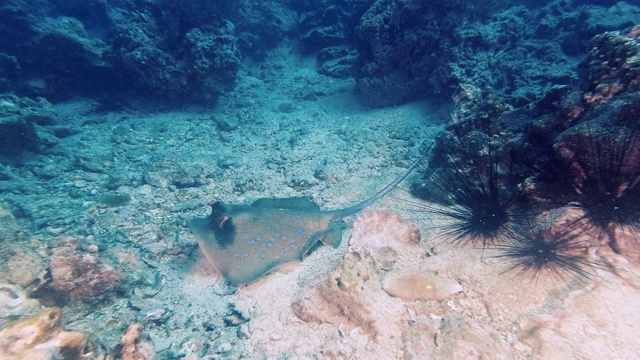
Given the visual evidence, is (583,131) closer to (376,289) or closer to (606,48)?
(606,48)

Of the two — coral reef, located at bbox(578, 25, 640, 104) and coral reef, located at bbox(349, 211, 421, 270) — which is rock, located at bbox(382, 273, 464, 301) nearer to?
coral reef, located at bbox(349, 211, 421, 270)

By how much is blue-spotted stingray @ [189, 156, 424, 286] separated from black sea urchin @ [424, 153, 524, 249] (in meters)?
1.98

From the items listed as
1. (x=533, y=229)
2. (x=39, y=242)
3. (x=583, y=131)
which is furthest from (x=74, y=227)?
(x=583, y=131)

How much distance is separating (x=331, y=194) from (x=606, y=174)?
484cm

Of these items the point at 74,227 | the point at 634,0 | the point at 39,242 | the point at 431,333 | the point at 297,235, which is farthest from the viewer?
the point at 634,0

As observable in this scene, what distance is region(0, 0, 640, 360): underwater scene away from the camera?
308 cm

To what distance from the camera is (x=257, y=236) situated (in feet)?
16.1

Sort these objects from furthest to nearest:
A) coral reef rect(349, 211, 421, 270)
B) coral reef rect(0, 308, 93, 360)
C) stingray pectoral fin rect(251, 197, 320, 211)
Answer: stingray pectoral fin rect(251, 197, 320, 211) < coral reef rect(349, 211, 421, 270) < coral reef rect(0, 308, 93, 360)

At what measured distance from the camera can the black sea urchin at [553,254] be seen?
10.3ft

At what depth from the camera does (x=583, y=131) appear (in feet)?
11.1

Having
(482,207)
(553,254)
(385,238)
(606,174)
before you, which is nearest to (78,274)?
(385,238)

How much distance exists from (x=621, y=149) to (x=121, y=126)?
1338 centimetres

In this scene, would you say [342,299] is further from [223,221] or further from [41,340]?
[41,340]

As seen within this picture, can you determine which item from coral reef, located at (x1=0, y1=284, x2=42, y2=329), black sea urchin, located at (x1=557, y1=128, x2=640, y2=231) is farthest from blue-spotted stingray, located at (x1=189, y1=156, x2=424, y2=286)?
black sea urchin, located at (x1=557, y1=128, x2=640, y2=231)
